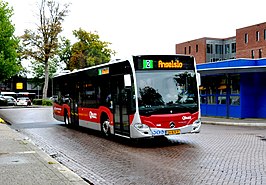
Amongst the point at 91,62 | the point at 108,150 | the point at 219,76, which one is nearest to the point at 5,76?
the point at 91,62

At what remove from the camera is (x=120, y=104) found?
1352cm

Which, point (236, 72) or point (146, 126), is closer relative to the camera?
point (146, 126)

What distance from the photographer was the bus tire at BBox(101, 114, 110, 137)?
15.0m

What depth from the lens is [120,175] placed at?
8484 mm

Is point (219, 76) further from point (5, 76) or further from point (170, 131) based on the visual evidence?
point (5, 76)

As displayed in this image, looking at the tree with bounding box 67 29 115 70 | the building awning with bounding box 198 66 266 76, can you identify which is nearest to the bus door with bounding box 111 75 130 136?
the building awning with bounding box 198 66 266 76

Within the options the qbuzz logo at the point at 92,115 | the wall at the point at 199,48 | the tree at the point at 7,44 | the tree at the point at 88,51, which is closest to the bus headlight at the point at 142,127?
the qbuzz logo at the point at 92,115

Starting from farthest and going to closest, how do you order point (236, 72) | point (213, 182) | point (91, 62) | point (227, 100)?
point (91, 62) < point (227, 100) < point (236, 72) < point (213, 182)

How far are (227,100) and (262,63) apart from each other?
10.9 ft

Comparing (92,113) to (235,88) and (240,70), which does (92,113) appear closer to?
(240,70)

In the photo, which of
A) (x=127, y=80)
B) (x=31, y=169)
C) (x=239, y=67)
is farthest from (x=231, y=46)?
(x=31, y=169)

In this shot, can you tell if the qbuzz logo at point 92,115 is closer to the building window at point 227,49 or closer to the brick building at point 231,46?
the brick building at point 231,46

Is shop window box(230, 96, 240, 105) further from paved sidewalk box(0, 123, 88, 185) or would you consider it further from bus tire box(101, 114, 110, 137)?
paved sidewalk box(0, 123, 88, 185)

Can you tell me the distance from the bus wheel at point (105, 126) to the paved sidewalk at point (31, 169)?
3609mm
